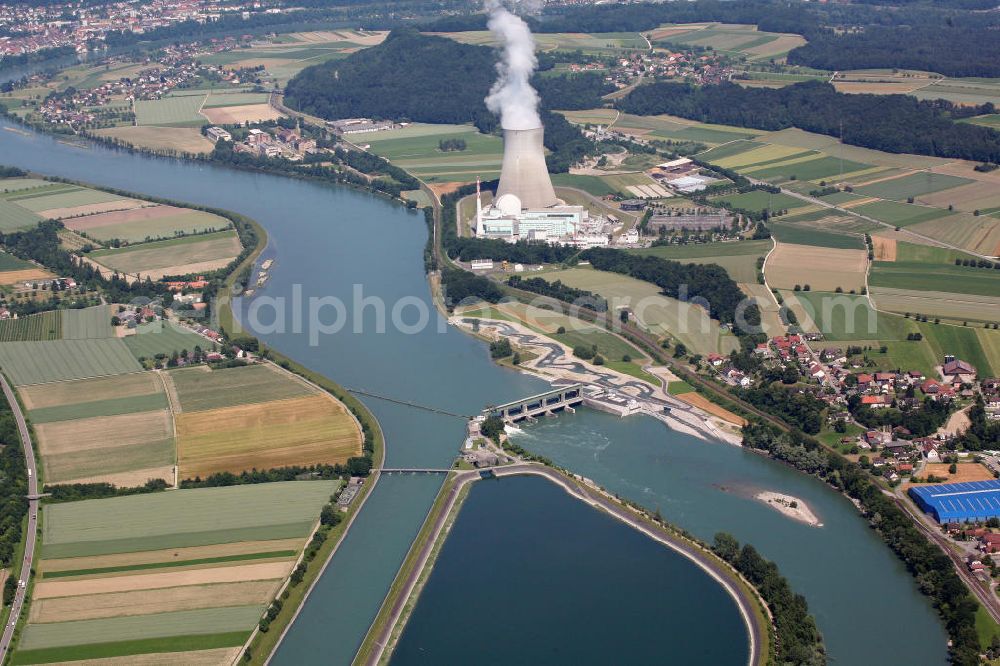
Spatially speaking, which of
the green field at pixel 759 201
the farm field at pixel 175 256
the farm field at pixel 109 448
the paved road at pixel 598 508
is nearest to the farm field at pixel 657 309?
the paved road at pixel 598 508

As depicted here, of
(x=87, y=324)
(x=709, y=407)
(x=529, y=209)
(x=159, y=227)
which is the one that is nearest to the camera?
(x=709, y=407)

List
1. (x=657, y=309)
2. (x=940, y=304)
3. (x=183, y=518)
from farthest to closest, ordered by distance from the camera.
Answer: (x=657, y=309), (x=940, y=304), (x=183, y=518)

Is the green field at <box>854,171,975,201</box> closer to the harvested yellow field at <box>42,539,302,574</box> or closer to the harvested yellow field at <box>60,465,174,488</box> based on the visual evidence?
the harvested yellow field at <box>60,465,174,488</box>

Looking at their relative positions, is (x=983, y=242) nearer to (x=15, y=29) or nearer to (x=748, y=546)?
(x=748, y=546)

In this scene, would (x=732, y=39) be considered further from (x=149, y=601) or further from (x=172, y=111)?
Result: (x=149, y=601)

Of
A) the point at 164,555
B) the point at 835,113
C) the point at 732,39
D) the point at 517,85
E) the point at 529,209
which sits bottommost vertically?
the point at 164,555

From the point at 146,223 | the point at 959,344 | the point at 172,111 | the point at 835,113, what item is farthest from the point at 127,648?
the point at 172,111

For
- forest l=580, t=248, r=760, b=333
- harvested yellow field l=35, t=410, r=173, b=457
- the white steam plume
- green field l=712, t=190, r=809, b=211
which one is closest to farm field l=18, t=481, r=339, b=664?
harvested yellow field l=35, t=410, r=173, b=457
